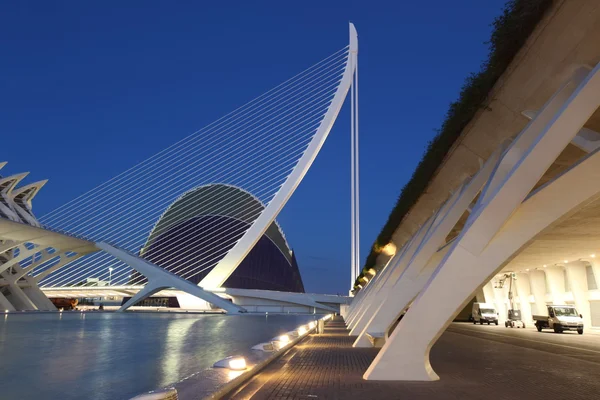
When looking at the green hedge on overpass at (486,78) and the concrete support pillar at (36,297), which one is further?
the concrete support pillar at (36,297)

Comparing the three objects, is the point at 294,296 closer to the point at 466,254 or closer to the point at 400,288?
the point at 400,288

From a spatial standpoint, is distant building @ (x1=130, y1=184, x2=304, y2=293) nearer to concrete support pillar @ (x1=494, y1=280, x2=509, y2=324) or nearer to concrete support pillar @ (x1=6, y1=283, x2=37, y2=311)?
concrete support pillar @ (x1=6, y1=283, x2=37, y2=311)

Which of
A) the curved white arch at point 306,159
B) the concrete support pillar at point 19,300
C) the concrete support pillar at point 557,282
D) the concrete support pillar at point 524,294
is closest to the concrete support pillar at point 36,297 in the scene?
the concrete support pillar at point 19,300

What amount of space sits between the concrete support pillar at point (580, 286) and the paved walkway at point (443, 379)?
14.4 meters

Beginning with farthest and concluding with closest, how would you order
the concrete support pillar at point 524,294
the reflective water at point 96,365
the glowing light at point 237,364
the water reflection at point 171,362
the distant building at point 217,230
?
the distant building at point 217,230 < the concrete support pillar at point 524,294 < the water reflection at point 171,362 < the glowing light at point 237,364 < the reflective water at point 96,365

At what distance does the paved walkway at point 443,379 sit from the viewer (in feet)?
20.9

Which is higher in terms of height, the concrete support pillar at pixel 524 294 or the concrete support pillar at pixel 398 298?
the concrete support pillar at pixel 524 294

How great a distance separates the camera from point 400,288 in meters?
11.9

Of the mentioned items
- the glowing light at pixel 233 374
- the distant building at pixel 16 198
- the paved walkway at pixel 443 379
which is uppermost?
the distant building at pixel 16 198

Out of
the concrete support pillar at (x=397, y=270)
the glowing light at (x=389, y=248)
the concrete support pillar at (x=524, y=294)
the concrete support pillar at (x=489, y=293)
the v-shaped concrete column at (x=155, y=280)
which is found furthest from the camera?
the v-shaped concrete column at (x=155, y=280)

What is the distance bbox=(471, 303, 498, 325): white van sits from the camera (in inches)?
1298

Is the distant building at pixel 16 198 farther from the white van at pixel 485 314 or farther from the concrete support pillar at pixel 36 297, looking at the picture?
the white van at pixel 485 314

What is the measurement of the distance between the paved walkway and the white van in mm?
22260

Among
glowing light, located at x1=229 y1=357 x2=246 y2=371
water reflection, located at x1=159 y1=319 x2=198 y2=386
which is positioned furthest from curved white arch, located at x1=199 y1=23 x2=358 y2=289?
glowing light, located at x1=229 y1=357 x2=246 y2=371
